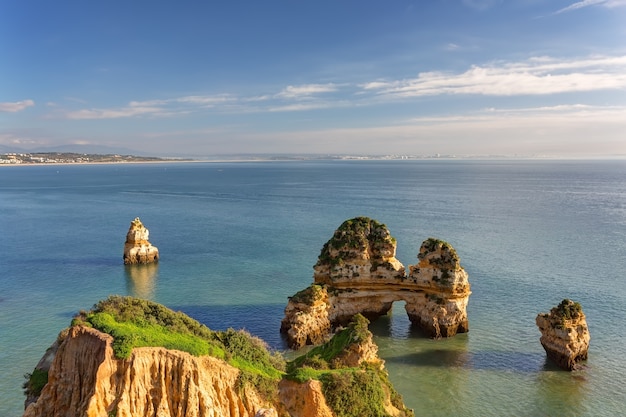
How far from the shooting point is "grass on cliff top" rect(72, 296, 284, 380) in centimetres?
1859

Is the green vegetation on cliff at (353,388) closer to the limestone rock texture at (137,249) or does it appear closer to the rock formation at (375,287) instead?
the rock formation at (375,287)

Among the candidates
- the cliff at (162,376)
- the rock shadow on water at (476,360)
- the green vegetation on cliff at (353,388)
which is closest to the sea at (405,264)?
the rock shadow on water at (476,360)

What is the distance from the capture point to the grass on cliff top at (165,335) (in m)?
18.6

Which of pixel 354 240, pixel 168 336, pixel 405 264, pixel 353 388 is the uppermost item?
pixel 354 240

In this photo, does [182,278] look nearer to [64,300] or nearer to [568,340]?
[64,300]

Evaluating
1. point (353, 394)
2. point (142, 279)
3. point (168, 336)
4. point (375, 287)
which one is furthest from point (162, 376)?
point (142, 279)

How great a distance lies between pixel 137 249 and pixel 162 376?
155ft

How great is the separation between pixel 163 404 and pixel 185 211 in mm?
100051

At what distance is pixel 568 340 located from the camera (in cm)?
3191

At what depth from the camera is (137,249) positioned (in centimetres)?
6197

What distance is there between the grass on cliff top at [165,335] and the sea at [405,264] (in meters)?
11.0

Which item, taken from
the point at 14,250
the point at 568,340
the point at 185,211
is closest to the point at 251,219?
the point at 185,211

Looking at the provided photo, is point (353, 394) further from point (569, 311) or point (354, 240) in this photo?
point (354, 240)

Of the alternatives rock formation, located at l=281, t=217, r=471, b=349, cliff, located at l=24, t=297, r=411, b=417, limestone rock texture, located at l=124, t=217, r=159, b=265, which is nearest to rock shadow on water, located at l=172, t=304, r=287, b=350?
rock formation, located at l=281, t=217, r=471, b=349
